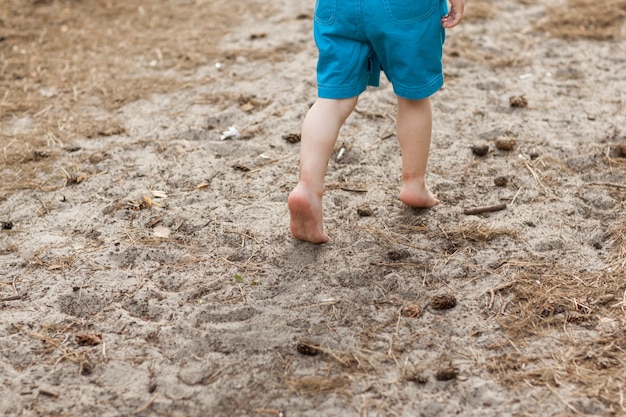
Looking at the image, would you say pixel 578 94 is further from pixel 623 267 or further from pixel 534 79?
pixel 623 267

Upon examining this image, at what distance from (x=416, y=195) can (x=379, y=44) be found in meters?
0.65

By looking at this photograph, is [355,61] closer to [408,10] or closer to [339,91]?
[339,91]

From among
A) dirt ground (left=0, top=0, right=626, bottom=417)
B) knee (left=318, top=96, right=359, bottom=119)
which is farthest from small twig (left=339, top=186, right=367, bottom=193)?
knee (left=318, top=96, right=359, bottom=119)

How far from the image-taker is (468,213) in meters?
2.91

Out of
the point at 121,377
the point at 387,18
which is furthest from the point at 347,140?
the point at 121,377

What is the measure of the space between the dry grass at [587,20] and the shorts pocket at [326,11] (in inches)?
101

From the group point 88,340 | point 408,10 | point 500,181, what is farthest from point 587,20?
point 88,340

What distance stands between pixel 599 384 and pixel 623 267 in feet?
2.05

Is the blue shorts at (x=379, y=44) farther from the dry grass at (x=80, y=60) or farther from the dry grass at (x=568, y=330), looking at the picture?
Answer: the dry grass at (x=80, y=60)

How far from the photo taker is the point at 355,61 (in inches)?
98.9

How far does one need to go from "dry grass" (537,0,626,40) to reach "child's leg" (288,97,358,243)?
2545 mm

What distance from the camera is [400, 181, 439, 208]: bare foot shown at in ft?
9.41

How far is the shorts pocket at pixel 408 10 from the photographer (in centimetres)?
238

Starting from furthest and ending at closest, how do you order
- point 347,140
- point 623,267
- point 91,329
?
point 347,140
point 623,267
point 91,329
